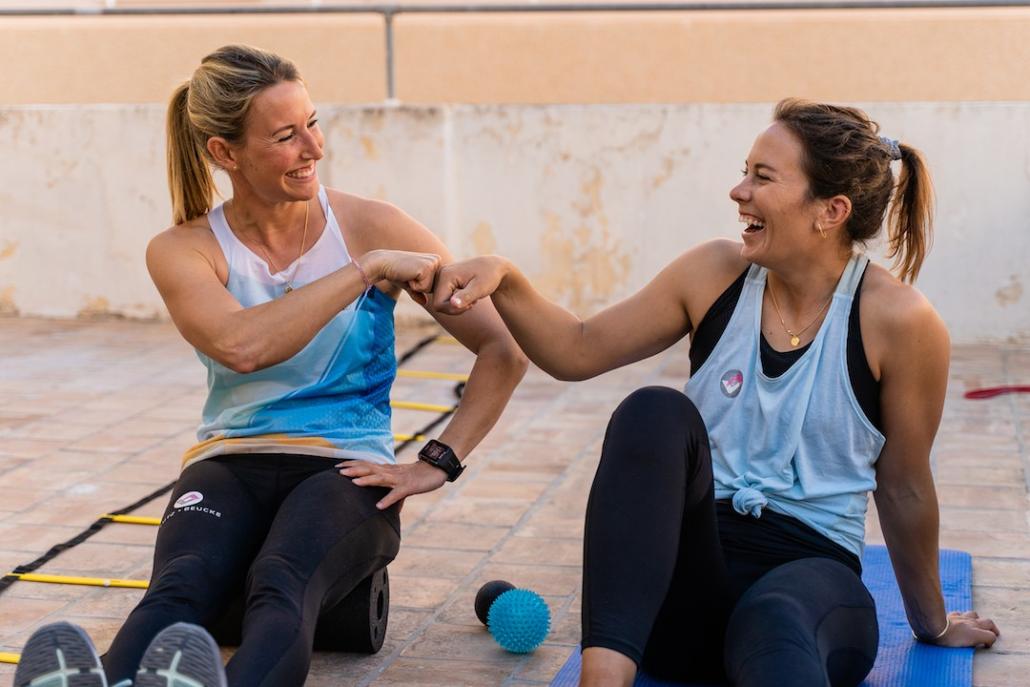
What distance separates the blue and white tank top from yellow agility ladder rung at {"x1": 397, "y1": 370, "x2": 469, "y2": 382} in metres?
2.93

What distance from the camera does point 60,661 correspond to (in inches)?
79.5

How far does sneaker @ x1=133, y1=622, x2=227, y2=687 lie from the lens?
77.8 inches

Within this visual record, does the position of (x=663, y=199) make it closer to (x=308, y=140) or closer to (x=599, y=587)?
(x=308, y=140)

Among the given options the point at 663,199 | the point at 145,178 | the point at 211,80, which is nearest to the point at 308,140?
the point at 211,80

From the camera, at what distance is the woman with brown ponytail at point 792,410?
7.63ft

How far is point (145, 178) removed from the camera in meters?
7.20

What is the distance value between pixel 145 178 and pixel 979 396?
14.1ft

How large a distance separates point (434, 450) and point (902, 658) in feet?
3.32

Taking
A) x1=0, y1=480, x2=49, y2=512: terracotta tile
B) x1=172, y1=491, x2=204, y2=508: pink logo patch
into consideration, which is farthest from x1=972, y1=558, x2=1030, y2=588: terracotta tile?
x1=0, y1=480, x2=49, y2=512: terracotta tile

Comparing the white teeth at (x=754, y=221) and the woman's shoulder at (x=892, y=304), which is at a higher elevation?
the white teeth at (x=754, y=221)

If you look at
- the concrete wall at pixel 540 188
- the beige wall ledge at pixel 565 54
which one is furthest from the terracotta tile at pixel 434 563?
the beige wall ledge at pixel 565 54

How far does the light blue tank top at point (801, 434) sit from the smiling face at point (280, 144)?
3.03 ft

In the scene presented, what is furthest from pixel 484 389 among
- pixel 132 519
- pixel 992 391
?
pixel 992 391

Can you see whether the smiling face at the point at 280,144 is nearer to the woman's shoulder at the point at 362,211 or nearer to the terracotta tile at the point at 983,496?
the woman's shoulder at the point at 362,211
